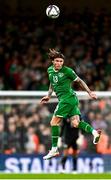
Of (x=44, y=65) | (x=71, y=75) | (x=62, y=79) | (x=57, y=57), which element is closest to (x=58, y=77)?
(x=62, y=79)

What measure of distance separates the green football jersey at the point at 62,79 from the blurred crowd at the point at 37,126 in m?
4.79

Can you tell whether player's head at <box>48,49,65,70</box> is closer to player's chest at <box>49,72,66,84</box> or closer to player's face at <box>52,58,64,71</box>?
player's face at <box>52,58,64,71</box>

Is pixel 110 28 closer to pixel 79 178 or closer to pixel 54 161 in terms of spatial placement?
pixel 54 161

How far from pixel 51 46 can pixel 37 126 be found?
6.07 m

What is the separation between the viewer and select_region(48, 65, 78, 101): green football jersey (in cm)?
1616

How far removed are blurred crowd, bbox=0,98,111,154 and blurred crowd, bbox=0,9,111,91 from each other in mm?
2712

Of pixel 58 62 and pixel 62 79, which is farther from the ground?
pixel 58 62

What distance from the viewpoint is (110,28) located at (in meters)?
28.2

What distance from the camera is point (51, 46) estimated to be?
27.1 metres

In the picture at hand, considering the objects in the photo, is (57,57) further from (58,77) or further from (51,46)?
(51,46)

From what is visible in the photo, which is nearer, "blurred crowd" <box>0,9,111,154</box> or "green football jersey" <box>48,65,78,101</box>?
"green football jersey" <box>48,65,78,101</box>

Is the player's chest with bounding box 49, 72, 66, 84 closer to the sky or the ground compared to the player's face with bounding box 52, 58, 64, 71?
closer to the ground

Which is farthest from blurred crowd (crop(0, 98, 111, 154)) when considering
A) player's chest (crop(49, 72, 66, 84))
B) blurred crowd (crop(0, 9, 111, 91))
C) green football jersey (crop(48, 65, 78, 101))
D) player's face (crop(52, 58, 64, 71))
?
player's face (crop(52, 58, 64, 71))

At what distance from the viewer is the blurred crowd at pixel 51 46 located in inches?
981
